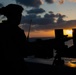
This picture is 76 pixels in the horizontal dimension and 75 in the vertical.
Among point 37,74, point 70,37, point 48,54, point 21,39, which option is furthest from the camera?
point 37,74

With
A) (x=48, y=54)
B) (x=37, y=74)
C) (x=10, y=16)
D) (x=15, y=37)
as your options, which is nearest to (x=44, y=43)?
(x=48, y=54)

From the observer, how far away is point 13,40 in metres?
4.30

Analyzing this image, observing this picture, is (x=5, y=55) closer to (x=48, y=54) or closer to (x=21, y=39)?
(x=21, y=39)

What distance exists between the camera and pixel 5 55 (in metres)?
4.32

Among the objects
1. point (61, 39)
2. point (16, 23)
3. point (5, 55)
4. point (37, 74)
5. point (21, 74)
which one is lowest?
point (37, 74)

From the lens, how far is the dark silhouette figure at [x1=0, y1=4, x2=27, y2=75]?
423 centimetres

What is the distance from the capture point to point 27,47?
4211 mm

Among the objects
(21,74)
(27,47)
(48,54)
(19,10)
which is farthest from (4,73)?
(19,10)

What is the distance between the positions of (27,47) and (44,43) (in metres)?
0.35

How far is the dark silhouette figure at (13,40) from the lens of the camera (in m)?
4.23

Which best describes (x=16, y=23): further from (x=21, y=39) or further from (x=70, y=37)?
(x=70, y=37)

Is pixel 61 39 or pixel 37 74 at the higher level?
pixel 61 39

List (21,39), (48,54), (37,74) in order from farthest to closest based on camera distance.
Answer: (37,74)
(21,39)
(48,54)

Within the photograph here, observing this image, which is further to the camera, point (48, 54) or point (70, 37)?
point (70, 37)
